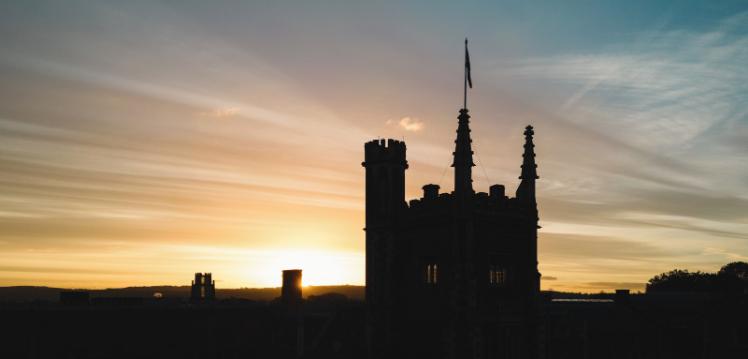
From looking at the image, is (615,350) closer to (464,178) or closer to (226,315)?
(464,178)

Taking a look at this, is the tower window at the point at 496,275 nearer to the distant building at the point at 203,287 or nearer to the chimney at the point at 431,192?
the chimney at the point at 431,192

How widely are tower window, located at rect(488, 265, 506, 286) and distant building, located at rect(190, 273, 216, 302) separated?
108 feet

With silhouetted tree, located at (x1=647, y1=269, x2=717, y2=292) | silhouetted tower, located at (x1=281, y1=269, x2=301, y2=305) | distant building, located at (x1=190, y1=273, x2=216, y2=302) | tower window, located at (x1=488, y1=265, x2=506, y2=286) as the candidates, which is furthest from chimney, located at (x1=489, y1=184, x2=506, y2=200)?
silhouetted tree, located at (x1=647, y1=269, x2=717, y2=292)

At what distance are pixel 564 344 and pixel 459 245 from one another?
1853 centimetres

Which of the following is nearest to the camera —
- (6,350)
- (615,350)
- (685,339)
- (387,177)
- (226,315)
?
(6,350)

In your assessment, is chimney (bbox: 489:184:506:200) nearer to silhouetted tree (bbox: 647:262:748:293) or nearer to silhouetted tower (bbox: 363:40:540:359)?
silhouetted tower (bbox: 363:40:540:359)

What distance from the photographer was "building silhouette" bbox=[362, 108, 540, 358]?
120 feet

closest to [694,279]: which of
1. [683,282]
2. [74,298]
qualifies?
[683,282]

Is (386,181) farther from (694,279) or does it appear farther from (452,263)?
(694,279)

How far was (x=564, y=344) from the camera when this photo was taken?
165 ft

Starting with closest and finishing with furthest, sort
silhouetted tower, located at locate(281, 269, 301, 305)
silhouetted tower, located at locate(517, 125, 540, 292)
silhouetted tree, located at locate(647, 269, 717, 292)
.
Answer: silhouetted tower, located at locate(517, 125, 540, 292)
silhouetted tower, located at locate(281, 269, 301, 305)
silhouetted tree, located at locate(647, 269, 717, 292)

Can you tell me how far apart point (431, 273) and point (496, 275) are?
358 centimetres

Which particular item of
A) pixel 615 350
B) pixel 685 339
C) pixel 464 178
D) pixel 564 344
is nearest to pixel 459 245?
pixel 464 178

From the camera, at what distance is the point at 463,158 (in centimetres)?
3741
